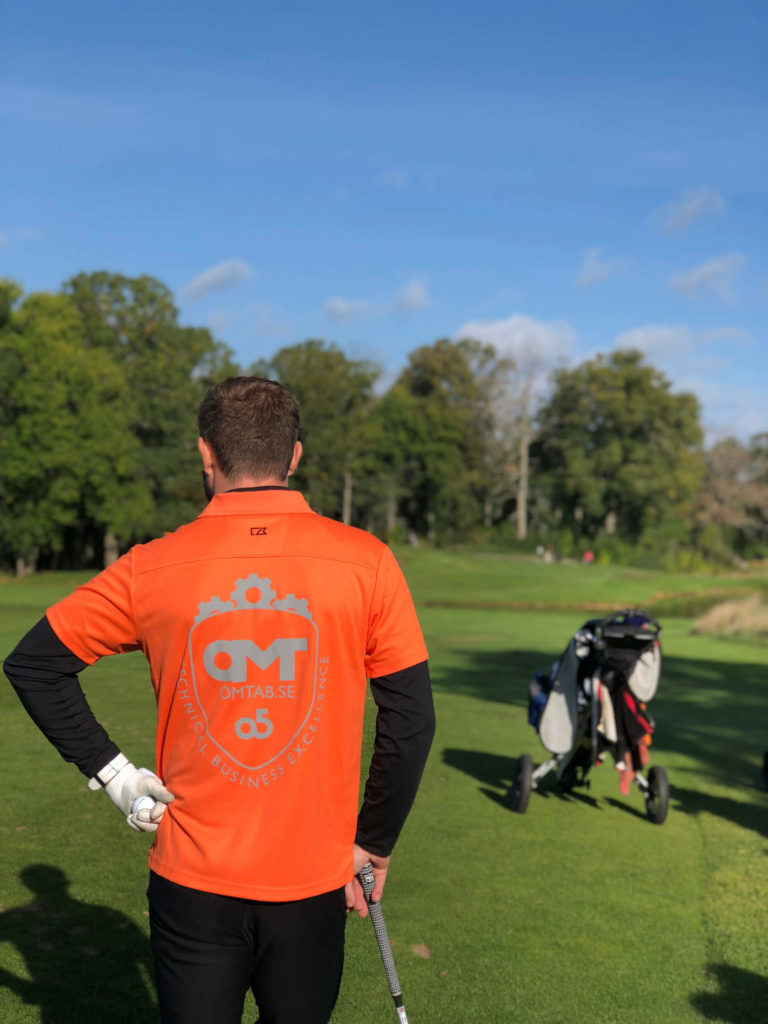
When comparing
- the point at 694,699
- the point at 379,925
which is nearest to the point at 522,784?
the point at 379,925

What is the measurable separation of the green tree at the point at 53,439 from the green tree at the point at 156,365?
288cm

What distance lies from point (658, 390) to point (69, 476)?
43.9m

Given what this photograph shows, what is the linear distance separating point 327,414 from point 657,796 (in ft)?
189

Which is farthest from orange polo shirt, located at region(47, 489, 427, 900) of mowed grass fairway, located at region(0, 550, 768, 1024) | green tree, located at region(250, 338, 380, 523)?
green tree, located at region(250, 338, 380, 523)

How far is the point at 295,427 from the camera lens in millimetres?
2549

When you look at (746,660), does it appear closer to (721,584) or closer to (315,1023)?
(315,1023)

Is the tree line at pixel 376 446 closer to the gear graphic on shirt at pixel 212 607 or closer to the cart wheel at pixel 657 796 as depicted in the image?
the cart wheel at pixel 657 796

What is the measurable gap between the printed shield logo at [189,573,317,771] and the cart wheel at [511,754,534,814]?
5.61m

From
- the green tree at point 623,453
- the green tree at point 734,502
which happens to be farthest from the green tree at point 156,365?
the green tree at point 734,502

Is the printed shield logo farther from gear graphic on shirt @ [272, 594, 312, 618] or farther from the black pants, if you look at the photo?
the black pants

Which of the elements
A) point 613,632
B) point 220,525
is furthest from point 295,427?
point 613,632

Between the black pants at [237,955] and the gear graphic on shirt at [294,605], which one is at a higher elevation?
the gear graphic on shirt at [294,605]

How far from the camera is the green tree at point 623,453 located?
70000 millimetres

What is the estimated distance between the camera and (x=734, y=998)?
470 cm
